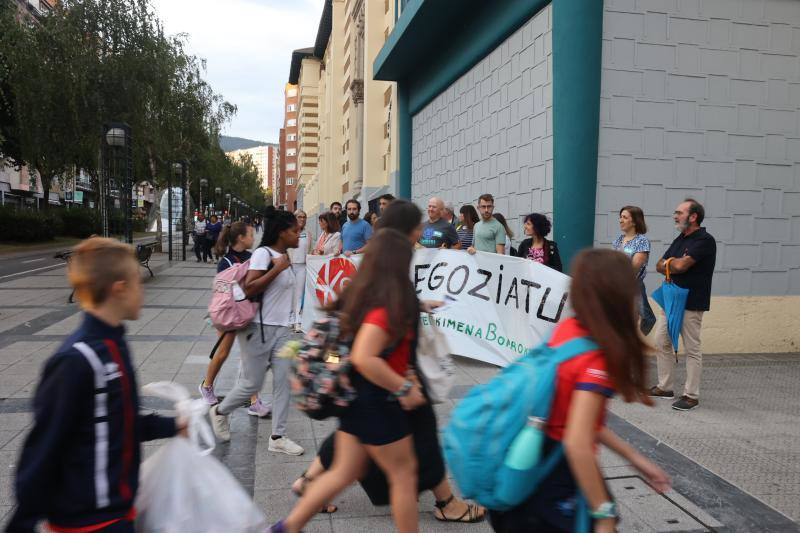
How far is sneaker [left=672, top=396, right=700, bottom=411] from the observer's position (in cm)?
571

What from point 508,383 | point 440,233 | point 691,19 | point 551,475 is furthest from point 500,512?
point 691,19

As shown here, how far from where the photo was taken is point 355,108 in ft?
114

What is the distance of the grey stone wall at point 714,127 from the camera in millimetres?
8320

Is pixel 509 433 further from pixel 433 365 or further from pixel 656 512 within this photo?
pixel 656 512

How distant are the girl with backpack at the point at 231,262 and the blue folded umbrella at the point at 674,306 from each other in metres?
3.54

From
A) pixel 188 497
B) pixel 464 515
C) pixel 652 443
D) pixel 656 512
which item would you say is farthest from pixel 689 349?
pixel 188 497

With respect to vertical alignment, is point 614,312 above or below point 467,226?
below

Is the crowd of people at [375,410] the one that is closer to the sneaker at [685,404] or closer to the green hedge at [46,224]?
the sneaker at [685,404]

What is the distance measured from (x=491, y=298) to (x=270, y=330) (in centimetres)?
335

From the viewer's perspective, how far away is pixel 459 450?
2100 mm

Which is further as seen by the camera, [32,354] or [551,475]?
[32,354]

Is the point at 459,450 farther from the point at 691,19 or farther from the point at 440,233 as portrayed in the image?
the point at 691,19

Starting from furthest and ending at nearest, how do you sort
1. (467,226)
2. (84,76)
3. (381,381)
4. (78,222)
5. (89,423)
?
(78,222) → (84,76) → (467,226) → (381,381) → (89,423)

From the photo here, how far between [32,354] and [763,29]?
9.84 m
